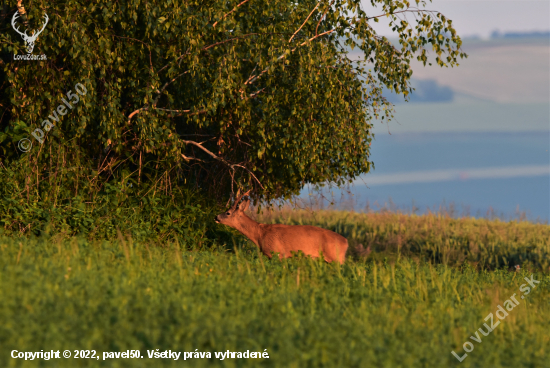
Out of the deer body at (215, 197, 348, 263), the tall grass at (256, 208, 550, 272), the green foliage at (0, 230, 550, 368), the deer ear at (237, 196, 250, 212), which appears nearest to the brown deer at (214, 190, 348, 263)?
the deer body at (215, 197, 348, 263)

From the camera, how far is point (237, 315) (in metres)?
5.93

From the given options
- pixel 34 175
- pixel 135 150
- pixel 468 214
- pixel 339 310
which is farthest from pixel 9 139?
pixel 468 214

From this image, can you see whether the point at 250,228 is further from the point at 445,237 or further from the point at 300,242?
the point at 445,237

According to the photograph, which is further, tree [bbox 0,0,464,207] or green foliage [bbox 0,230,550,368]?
tree [bbox 0,0,464,207]

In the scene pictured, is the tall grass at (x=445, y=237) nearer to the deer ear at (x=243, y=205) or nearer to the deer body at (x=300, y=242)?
the deer ear at (x=243, y=205)

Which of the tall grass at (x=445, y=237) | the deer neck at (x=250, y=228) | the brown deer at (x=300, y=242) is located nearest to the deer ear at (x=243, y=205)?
the deer neck at (x=250, y=228)

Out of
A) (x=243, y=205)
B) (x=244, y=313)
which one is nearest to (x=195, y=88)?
(x=243, y=205)

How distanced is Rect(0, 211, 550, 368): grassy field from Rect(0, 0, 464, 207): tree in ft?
8.24

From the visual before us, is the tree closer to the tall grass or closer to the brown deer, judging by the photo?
the brown deer

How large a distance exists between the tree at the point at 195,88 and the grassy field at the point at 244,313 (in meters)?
2.51

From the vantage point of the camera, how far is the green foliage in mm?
5078

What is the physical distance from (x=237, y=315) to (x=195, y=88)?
6.29 m

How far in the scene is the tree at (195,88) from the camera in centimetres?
1077

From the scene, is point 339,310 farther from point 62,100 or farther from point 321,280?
point 62,100
